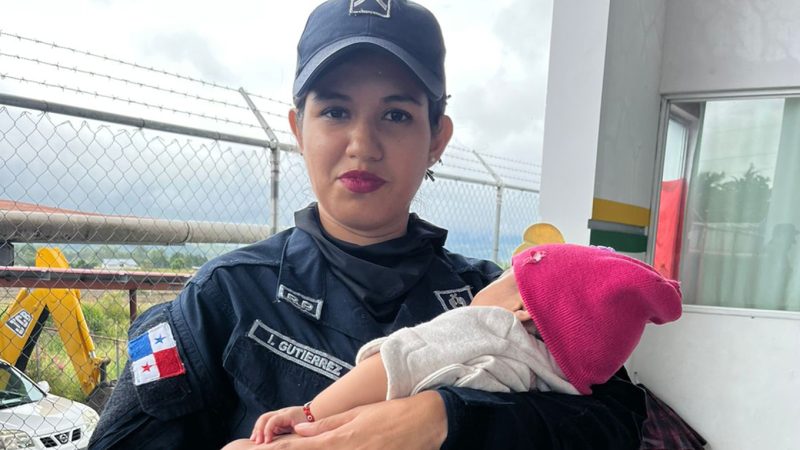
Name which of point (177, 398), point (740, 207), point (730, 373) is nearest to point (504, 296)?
point (177, 398)

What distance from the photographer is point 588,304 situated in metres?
0.80

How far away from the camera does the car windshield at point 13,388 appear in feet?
11.8

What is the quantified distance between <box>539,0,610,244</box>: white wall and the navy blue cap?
193 cm

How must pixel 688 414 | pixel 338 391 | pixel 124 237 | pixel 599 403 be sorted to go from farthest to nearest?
pixel 688 414 < pixel 124 237 < pixel 599 403 < pixel 338 391

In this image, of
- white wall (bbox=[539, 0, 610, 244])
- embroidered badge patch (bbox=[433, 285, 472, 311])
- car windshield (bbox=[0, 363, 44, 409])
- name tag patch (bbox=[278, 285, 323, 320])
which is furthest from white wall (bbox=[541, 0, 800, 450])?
car windshield (bbox=[0, 363, 44, 409])

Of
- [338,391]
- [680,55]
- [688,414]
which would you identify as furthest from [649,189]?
[338,391]

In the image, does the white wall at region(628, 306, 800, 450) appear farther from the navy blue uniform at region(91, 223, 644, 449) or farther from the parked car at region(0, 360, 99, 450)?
the parked car at region(0, 360, 99, 450)

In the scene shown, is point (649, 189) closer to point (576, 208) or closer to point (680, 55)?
point (680, 55)

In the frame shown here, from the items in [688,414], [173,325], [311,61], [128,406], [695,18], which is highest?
[695,18]

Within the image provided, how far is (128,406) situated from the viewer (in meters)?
0.76

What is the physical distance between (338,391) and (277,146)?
206cm

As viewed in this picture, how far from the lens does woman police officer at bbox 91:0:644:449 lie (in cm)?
76

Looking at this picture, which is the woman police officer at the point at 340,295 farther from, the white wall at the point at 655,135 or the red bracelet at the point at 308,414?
the white wall at the point at 655,135

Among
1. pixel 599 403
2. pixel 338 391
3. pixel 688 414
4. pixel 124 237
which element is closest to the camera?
pixel 338 391
